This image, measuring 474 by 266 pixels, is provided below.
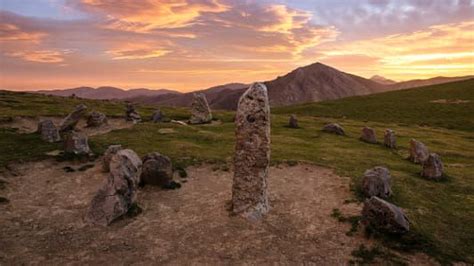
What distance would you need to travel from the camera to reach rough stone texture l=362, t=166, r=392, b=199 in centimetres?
2558

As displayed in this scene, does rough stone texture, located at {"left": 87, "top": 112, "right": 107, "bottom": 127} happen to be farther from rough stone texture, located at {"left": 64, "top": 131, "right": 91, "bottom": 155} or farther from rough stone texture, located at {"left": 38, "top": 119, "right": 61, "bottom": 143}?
rough stone texture, located at {"left": 64, "top": 131, "right": 91, "bottom": 155}

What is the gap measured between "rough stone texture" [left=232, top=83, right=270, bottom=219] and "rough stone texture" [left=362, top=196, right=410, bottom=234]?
19.7 feet

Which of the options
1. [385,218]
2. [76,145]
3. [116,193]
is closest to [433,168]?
[385,218]

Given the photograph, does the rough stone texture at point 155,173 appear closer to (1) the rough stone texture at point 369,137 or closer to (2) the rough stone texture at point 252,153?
(2) the rough stone texture at point 252,153

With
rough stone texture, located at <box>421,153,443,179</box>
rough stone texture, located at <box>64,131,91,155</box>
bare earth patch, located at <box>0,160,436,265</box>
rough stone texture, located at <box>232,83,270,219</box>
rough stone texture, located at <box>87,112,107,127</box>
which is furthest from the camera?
rough stone texture, located at <box>87,112,107,127</box>

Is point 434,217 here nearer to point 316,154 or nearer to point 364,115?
point 316,154

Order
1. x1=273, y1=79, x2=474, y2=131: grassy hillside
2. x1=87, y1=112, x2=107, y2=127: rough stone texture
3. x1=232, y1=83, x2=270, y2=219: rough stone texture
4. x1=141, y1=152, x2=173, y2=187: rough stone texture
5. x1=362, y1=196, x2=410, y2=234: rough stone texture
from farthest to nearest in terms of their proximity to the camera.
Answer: x1=273, y1=79, x2=474, y2=131: grassy hillside, x1=87, y1=112, x2=107, y2=127: rough stone texture, x1=141, y1=152, x2=173, y2=187: rough stone texture, x1=232, y1=83, x2=270, y2=219: rough stone texture, x1=362, y1=196, x2=410, y2=234: rough stone texture

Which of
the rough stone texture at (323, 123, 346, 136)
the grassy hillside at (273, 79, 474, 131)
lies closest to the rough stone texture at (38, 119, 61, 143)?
the rough stone texture at (323, 123, 346, 136)

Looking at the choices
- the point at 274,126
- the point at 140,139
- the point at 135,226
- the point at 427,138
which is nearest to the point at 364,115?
the point at 427,138

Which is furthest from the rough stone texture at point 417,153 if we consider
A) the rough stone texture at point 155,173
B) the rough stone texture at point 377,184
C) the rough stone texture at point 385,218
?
the rough stone texture at point 155,173

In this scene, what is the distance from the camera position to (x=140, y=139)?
41.4 m

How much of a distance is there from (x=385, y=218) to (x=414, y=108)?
8691 cm

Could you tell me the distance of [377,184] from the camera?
25734 mm

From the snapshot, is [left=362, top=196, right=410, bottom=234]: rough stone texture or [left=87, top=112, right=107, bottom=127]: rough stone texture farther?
[left=87, top=112, right=107, bottom=127]: rough stone texture
